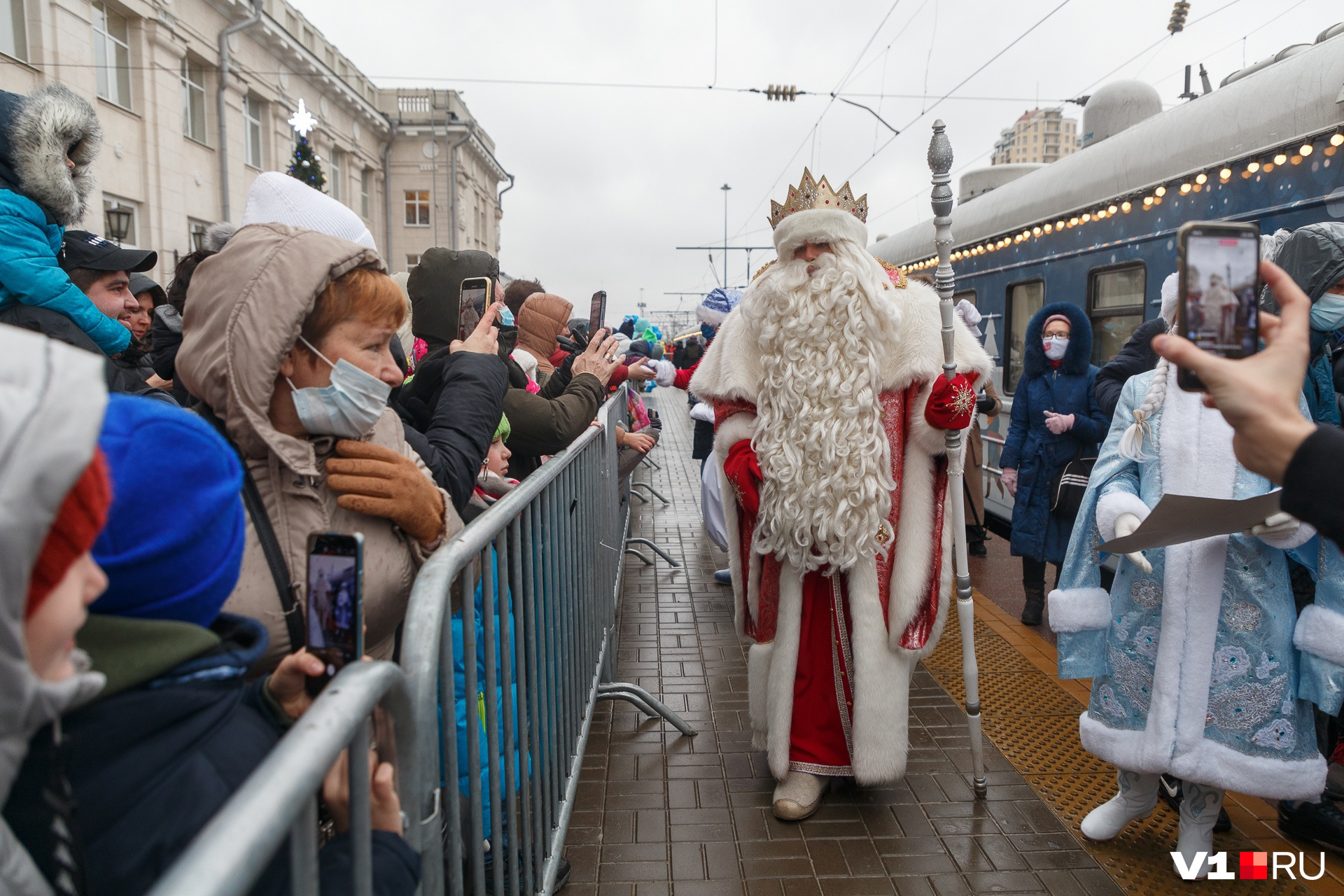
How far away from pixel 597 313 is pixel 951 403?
1.82 meters

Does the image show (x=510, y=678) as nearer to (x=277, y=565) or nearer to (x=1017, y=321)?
(x=277, y=565)

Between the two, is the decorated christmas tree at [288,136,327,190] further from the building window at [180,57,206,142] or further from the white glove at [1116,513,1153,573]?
the building window at [180,57,206,142]

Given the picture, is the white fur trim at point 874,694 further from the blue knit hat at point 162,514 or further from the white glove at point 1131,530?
the blue knit hat at point 162,514

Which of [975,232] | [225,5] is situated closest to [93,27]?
[225,5]

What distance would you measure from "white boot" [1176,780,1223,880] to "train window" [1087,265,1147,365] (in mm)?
3593

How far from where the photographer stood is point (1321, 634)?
2.42m

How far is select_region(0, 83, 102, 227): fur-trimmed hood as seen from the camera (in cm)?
295

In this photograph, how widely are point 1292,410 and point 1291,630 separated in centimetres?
167

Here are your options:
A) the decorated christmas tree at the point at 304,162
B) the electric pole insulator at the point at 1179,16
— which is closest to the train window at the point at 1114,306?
the decorated christmas tree at the point at 304,162

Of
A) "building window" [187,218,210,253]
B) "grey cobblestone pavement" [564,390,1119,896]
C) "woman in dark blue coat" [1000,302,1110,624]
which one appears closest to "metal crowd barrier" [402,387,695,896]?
"grey cobblestone pavement" [564,390,1119,896]

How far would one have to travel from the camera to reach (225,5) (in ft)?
58.0

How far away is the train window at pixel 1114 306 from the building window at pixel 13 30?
13.5m

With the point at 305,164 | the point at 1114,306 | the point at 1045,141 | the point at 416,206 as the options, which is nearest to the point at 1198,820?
the point at 1114,306

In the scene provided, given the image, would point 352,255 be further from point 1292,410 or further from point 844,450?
point 844,450
